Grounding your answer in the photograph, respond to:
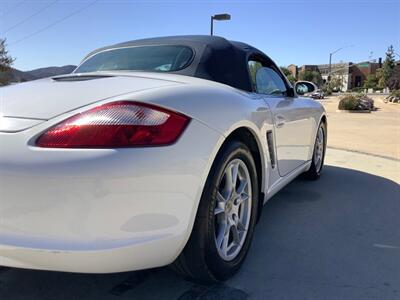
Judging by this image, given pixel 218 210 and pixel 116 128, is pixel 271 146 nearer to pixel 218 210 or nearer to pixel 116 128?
pixel 218 210

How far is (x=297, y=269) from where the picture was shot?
8.84 feet

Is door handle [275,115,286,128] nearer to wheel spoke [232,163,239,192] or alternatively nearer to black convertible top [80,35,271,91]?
black convertible top [80,35,271,91]

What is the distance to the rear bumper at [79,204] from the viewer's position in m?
1.73

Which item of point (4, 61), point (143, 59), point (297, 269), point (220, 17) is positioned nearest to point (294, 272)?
point (297, 269)

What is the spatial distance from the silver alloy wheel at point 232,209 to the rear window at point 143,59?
0.86 meters

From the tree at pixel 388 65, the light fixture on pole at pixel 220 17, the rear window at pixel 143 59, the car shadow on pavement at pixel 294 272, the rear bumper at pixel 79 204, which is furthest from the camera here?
the tree at pixel 388 65

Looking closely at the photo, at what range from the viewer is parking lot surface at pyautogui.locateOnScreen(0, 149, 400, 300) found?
2383mm

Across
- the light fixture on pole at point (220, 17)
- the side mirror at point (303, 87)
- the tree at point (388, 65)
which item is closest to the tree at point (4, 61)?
the light fixture on pole at point (220, 17)

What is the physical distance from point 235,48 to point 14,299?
2197 millimetres

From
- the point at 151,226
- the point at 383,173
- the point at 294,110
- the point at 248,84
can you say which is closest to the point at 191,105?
the point at 151,226

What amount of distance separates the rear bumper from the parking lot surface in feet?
2.05

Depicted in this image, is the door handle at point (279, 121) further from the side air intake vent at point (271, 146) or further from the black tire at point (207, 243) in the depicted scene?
the black tire at point (207, 243)

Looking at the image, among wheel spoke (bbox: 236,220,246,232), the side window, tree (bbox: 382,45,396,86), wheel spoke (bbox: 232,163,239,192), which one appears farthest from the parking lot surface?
tree (bbox: 382,45,396,86)

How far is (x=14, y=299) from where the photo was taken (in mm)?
2299
